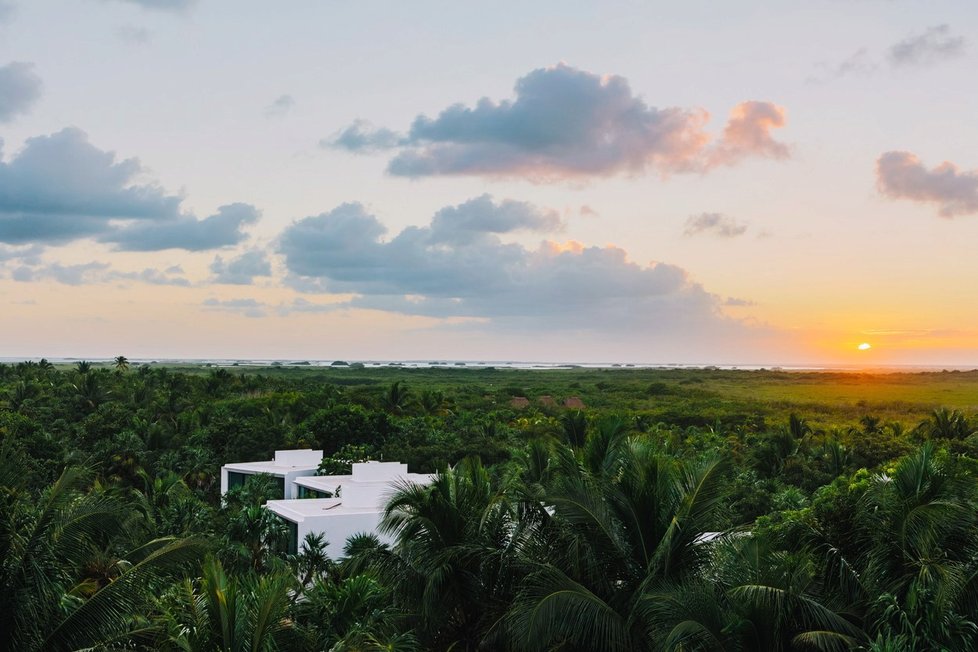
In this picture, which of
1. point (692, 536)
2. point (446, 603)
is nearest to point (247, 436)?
point (446, 603)

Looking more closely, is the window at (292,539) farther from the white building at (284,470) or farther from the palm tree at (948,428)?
the palm tree at (948,428)

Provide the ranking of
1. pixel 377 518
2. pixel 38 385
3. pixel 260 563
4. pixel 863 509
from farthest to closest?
pixel 38 385, pixel 377 518, pixel 260 563, pixel 863 509

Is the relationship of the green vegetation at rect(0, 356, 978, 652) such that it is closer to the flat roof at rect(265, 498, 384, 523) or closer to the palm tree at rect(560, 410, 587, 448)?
the flat roof at rect(265, 498, 384, 523)

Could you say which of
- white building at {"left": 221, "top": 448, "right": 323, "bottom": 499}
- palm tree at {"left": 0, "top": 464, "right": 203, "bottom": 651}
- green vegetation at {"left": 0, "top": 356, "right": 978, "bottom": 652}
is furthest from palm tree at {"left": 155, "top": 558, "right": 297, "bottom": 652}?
white building at {"left": 221, "top": 448, "right": 323, "bottom": 499}

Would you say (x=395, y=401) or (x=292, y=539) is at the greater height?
(x=395, y=401)

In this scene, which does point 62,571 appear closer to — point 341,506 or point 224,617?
point 224,617

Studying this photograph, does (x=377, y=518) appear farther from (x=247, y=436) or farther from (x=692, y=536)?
(x=247, y=436)

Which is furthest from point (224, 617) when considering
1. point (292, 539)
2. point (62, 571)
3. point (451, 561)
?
point (292, 539)

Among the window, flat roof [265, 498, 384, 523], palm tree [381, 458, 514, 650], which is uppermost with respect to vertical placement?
palm tree [381, 458, 514, 650]
